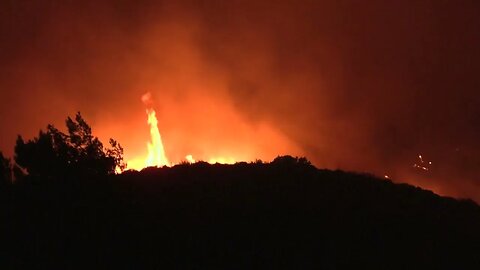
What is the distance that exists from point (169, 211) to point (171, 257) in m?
4.73

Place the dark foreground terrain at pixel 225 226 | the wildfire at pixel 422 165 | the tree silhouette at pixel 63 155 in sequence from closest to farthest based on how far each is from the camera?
1. the dark foreground terrain at pixel 225 226
2. the tree silhouette at pixel 63 155
3. the wildfire at pixel 422 165

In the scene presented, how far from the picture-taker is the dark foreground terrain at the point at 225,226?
2427 cm

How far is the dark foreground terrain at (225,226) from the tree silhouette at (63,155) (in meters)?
1.18

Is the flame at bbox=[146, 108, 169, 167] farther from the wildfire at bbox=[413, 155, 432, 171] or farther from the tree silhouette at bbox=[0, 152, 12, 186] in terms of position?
the wildfire at bbox=[413, 155, 432, 171]

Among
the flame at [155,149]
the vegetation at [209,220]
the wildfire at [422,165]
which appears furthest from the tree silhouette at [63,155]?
the wildfire at [422,165]

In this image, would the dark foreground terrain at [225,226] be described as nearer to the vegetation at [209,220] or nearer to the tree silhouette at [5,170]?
the vegetation at [209,220]

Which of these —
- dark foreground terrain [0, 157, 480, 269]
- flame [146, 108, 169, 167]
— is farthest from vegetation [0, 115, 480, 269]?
flame [146, 108, 169, 167]

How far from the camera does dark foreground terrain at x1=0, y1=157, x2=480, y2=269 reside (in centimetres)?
2427

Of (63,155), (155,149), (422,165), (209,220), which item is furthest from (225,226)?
(422,165)

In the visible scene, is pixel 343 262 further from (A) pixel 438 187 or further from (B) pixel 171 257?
(A) pixel 438 187

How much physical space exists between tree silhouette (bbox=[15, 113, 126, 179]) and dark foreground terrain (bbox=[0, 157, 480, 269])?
1.18 metres

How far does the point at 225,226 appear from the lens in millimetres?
26688

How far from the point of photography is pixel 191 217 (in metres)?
27.7

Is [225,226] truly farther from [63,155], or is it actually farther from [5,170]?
[5,170]
